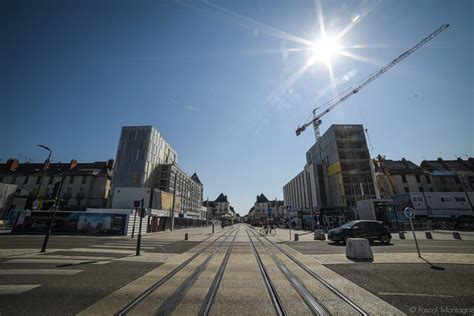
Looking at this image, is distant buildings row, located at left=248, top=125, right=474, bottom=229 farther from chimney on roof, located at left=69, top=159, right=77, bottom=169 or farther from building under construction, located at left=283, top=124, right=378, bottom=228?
chimney on roof, located at left=69, top=159, right=77, bottom=169

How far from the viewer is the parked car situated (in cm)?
1486

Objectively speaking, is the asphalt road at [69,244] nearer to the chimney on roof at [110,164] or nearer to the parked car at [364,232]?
the parked car at [364,232]

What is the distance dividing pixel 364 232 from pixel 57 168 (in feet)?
238

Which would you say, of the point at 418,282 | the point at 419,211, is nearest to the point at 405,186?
the point at 419,211

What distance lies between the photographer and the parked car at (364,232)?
1486cm

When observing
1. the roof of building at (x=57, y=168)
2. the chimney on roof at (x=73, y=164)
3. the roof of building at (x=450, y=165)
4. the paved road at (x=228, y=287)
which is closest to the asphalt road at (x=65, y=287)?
the paved road at (x=228, y=287)

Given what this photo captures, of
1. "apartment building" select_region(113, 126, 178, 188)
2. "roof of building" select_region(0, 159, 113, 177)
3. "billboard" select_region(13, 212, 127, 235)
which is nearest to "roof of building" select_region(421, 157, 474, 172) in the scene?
"billboard" select_region(13, 212, 127, 235)

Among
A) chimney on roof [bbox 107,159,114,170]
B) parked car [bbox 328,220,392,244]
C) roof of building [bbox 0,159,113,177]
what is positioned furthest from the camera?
chimney on roof [bbox 107,159,114,170]

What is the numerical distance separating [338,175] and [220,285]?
52.7m

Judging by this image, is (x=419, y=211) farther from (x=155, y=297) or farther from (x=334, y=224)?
(x=155, y=297)

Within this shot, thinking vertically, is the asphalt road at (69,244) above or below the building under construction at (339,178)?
below

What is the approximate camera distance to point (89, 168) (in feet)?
179

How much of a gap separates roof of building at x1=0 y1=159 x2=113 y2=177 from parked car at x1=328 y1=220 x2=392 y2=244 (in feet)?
187

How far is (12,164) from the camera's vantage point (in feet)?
172
